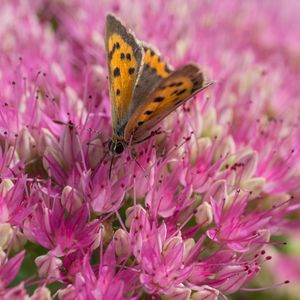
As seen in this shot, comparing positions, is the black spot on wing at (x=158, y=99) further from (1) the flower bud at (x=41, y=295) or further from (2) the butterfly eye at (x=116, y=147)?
(1) the flower bud at (x=41, y=295)

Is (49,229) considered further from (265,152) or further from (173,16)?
(173,16)

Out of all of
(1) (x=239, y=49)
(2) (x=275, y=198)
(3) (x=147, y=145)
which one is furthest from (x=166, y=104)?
(1) (x=239, y=49)

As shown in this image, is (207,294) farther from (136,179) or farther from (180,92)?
(180,92)

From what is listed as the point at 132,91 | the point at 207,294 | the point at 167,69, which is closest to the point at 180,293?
the point at 207,294

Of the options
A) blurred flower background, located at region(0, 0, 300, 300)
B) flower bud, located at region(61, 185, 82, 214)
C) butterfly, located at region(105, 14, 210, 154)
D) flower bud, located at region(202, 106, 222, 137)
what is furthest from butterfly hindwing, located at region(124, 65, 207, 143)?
flower bud, located at region(202, 106, 222, 137)

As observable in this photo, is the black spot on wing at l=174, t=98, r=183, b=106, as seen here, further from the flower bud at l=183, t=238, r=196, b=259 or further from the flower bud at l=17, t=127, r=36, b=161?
the flower bud at l=17, t=127, r=36, b=161

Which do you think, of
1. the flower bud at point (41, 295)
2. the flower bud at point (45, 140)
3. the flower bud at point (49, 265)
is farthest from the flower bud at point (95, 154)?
the flower bud at point (41, 295)

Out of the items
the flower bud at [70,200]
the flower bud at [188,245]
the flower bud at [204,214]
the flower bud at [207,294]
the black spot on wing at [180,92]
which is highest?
the black spot on wing at [180,92]
